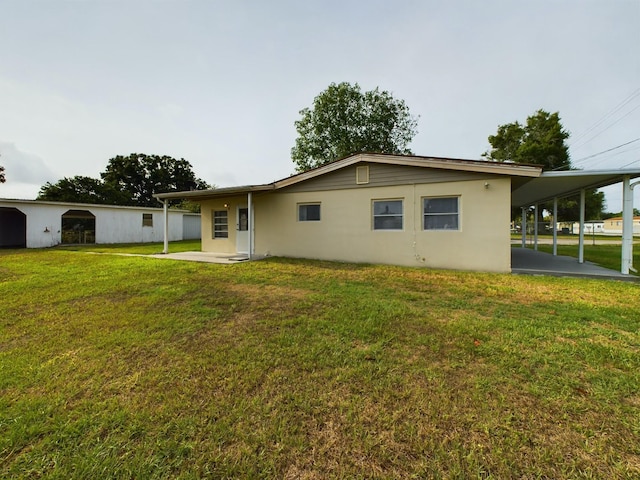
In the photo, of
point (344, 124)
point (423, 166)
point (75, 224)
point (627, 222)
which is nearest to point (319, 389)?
point (423, 166)

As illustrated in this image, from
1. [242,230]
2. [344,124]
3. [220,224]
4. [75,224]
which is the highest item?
[344,124]

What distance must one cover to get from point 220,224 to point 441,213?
9092mm

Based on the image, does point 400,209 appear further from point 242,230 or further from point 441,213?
point 242,230

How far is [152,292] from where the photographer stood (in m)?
5.25

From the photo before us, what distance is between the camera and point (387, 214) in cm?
910

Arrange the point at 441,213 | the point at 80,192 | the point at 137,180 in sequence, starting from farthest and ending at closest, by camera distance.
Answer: the point at 137,180, the point at 80,192, the point at 441,213

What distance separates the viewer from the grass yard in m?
1.61

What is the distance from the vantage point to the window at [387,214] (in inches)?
352

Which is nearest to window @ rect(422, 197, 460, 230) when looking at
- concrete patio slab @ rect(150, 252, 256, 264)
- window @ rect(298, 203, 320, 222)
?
window @ rect(298, 203, 320, 222)

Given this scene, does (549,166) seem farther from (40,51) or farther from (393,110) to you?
(40,51)

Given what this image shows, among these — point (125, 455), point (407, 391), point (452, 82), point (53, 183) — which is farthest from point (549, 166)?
point (53, 183)

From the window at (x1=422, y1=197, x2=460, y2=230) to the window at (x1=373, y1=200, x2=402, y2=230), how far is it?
0.80 metres

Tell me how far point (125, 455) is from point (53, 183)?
135ft

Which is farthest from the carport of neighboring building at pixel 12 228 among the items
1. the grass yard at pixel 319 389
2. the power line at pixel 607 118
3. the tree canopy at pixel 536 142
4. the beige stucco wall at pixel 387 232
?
the tree canopy at pixel 536 142
